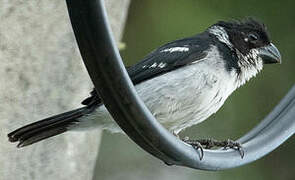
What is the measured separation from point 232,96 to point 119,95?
4.62 meters

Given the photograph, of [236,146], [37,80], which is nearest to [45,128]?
[37,80]

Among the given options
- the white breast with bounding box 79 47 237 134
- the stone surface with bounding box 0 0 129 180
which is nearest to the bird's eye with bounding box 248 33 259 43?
the white breast with bounding box 79 47 237 134

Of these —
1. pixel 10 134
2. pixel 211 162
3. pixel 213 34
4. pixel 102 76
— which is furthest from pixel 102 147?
pixel 102 76

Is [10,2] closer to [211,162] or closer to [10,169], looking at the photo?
[10,169]

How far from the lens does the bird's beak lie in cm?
502

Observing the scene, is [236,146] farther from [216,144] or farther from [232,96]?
[232,96]

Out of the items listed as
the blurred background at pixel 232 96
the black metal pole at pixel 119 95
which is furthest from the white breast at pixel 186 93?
the blurred background at pixel 232 96

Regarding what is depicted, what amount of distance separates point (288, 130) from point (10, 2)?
1.62m

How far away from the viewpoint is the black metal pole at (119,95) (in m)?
2.83

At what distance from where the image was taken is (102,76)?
2.95 metres

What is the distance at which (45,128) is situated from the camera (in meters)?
4.37

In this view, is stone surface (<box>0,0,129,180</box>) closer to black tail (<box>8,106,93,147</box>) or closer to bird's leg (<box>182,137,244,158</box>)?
black tail (<box>8,106,93,147</box>)

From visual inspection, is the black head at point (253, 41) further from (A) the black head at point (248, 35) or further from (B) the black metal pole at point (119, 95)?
(B) the black metal pole at point (119, 95)

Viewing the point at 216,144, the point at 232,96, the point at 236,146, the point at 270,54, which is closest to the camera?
the point at 236,146
